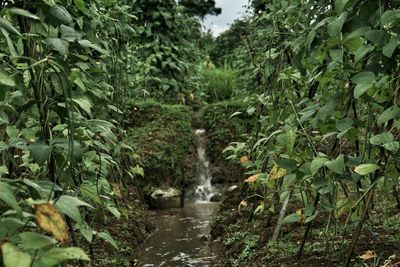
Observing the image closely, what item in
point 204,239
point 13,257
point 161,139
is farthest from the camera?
point 161,139

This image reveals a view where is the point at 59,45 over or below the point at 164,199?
over

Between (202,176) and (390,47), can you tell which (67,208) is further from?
(202,176)

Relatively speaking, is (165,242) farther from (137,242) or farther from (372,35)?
(372,35)

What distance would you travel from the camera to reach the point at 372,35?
5.24 ft

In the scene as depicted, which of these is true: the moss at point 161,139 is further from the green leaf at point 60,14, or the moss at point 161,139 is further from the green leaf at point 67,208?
the green leaf at point 67,208

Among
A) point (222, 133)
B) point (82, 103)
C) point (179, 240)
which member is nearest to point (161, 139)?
point (222, 133)

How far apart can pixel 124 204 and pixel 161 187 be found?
2029mm

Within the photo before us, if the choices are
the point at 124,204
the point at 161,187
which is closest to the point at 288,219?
the point at 124,204

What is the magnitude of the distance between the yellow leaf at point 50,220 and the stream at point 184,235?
2.84 metres

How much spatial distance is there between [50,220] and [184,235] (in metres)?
3.83

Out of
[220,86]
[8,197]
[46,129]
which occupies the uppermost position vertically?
[220,86]

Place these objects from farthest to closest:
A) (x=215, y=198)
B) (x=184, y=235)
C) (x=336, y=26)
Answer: (x=215, y=198), (x=184, y=235), (x=336, y=26)

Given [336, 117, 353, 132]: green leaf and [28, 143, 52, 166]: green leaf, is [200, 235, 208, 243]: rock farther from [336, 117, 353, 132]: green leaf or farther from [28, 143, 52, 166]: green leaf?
[28, 143, 52, 166]: green leaf

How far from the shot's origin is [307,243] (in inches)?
109
